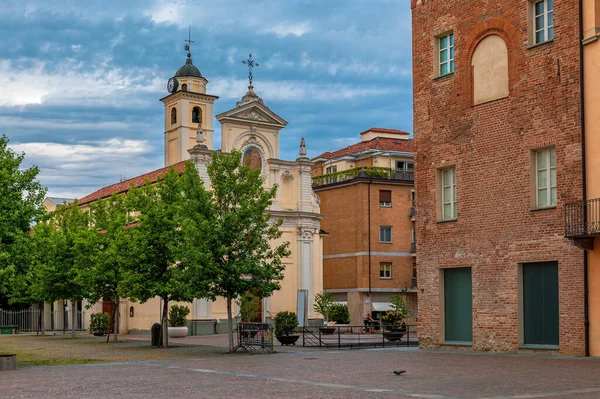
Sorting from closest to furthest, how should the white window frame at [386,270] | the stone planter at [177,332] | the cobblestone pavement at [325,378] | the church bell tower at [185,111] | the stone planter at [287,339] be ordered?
the cobblestone pavement at [325,378]
the stone planter at [287,339]
the stone planter at [177,332]
the white window frame at [386,270]
the church bell tower at [185,111]

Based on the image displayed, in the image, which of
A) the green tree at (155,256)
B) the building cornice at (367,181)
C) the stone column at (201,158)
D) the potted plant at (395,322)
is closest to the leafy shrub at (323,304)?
the potted plant at (395,322)

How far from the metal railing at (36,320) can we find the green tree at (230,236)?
37391 mm

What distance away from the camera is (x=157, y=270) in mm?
39594

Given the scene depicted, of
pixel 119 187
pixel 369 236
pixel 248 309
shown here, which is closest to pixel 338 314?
pixel 248 309

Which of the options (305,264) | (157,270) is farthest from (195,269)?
(305,264)

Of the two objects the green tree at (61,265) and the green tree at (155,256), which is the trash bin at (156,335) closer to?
the green tree at (155,256)

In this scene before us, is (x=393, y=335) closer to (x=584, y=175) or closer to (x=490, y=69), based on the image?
(x=490, y=69)

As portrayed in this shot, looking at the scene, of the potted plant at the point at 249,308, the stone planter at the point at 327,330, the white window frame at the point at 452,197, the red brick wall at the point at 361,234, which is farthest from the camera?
the red brick wall at the point at 361,234

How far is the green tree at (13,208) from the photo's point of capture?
27078 millimetres

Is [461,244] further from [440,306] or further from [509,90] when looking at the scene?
[509,90]

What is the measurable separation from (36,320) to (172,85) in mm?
25823

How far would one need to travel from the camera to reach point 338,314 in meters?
58.0

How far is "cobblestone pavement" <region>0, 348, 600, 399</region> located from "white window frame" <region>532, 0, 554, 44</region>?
10268 mm

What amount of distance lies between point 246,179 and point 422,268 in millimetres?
7933
